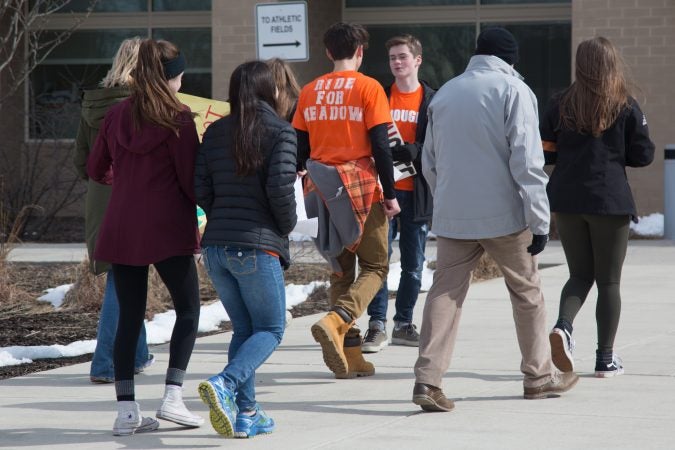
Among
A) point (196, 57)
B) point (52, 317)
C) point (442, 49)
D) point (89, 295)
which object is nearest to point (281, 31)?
point (89, 295)

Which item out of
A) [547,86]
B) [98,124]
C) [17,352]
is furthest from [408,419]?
[547,86]

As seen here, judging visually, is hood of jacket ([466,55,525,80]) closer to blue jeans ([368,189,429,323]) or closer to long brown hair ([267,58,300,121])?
long brown hair ([267,58,300,121])

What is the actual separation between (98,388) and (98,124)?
1446 millimetres

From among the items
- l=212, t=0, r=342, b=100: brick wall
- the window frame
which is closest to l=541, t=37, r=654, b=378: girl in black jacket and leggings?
l=212, t=0, r=342, b=100: brick wall

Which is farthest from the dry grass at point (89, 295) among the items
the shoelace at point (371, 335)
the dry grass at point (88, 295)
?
the shoelace at point (371, 335)

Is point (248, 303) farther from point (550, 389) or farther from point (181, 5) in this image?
point (181, 5)

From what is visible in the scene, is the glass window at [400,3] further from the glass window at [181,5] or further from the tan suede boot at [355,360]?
the tan suede boot at [355,360]

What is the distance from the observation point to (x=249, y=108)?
562cm

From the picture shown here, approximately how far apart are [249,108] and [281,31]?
6.54 metres

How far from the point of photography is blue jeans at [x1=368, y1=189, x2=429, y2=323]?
8242 millimetres

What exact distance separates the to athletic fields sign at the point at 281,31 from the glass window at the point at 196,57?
9047 millimetres

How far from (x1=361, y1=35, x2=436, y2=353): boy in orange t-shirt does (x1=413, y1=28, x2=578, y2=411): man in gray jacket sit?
175 cm

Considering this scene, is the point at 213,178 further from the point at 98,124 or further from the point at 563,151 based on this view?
the point at 563,151

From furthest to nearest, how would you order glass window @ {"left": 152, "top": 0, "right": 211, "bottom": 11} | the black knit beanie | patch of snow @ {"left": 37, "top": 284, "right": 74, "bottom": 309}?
glass window @ {"left": 152, "top": 0, "right": 211, "bottom": 11}, patch of snow @ {"left": 37, "top": 284, "right": 74, "bottom": 309}, the black knit beanie
